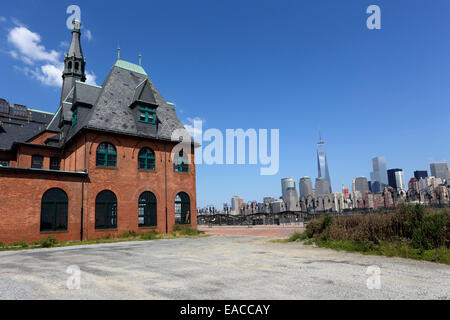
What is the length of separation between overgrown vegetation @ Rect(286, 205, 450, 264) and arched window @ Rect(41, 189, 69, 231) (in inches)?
645

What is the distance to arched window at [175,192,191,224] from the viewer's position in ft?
84.3

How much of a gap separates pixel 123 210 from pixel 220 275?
17.0 m

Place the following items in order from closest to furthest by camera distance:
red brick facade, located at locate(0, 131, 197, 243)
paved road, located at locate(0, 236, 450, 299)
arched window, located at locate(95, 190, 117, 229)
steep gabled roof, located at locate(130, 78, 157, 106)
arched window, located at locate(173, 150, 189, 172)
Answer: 1. paved road, located at locate(0, 236, 450, 299)
2. red brick facade, located at locate(0, 131, 197, 243)
3. arched window, located at locate(95, 190, 117, 229)
4. steep gabled roof, located at locate(130, 78, 157, 106)
5. arched window, located at locate(173, 150, 189, 172)

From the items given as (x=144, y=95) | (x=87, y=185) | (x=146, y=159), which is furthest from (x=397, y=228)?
(x=144, y=95)

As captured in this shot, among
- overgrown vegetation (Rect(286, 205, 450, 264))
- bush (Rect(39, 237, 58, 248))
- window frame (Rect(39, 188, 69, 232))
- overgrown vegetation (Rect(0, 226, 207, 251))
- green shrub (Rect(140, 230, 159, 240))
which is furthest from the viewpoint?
green shrub (Rect(140, 230, 159, 240))

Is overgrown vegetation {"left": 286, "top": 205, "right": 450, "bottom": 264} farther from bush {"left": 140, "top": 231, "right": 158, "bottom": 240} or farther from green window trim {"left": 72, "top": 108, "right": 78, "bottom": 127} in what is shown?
green window trim {"left": 72, "top": 108, "right": 78, "bottom": 127}

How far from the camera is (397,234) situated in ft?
36.8

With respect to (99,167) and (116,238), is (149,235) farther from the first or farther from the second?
(99,167)

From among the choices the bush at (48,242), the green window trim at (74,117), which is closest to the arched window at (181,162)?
the green window trim at (74,117)

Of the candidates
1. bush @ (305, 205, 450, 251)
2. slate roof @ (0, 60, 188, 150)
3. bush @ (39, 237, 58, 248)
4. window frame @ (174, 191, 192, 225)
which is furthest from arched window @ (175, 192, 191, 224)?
bush @ (305, 205, 450, 251)

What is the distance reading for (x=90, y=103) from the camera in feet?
81.8

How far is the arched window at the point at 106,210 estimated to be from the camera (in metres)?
21.2

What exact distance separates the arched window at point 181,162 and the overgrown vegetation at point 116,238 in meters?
5.20
